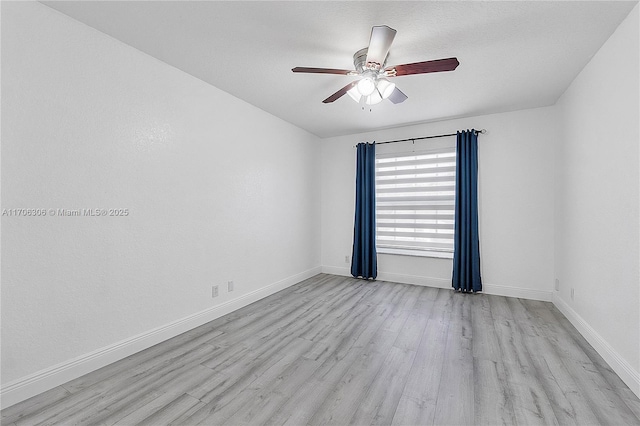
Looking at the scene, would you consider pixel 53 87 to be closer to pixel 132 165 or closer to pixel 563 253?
pixel 132 165

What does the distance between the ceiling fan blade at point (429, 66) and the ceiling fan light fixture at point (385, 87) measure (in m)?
0.23

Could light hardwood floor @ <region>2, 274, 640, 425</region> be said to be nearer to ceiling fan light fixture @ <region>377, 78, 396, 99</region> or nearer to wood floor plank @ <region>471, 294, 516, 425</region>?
wood floor plank @ <region>471, 294, 516, 425</region>

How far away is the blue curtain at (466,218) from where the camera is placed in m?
4.11

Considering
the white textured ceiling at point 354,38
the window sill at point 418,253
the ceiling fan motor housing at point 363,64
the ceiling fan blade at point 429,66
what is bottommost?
the window sill at point 418,253

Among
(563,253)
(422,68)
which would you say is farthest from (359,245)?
(422,68)

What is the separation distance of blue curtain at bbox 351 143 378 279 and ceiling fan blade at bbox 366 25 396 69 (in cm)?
276

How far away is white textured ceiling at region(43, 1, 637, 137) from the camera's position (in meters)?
1.92

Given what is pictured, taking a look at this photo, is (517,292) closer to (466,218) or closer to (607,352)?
(466,218)

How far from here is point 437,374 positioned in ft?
6.99

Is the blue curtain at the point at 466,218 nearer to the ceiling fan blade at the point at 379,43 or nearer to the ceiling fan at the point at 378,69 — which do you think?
the ceiling fan at the point at 378,69

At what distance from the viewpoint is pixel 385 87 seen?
245 cm

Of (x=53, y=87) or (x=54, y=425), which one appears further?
(x=53, y=87)

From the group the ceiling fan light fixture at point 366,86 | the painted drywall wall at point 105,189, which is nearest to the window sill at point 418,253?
the painted drywall wall at point 105,189

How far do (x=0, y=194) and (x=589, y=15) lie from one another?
4.22 m
